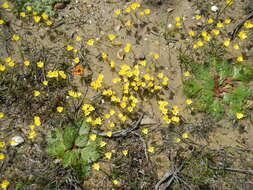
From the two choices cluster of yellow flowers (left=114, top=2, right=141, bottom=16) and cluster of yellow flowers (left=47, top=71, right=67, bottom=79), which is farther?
cluster of yellow flowers (left=114, top=2, right=141, bottom=16)

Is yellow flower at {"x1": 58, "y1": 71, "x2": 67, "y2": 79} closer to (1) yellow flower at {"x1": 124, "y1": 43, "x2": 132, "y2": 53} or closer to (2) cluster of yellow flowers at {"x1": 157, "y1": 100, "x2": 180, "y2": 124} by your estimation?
(1) yellow flower at {"x1": 124, "y1": 43, "x2": 132, "y2": 53}

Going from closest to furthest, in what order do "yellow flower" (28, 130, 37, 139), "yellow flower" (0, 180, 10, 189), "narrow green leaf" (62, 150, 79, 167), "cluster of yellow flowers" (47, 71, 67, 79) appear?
"yellow flower" (0, 180, 10, 189)
"narrow green leaf" (62, 150, 79, 167)
"yellow flower" (28, 130, 37, 139)
"cluster of yellow flowers" (47, 71, 67, 79)

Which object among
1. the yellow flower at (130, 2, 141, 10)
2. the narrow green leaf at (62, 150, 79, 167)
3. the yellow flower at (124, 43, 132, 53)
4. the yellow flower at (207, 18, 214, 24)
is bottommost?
the narrow green leaf at (62, 150, 79, 167)

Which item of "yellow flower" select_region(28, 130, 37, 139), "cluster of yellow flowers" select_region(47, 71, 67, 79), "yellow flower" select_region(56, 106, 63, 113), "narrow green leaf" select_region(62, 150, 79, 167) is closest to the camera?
"narrow green leaf" select_region(62, 150, 79, 167)

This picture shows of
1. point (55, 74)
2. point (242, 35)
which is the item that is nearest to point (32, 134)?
point (55, 74)

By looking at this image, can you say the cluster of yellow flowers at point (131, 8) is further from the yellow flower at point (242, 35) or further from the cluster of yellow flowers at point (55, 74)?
the yellow flower at point (242, 35)

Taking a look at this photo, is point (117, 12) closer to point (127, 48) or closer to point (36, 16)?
point (127, 48)

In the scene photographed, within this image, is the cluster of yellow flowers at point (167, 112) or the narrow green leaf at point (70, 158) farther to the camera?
the cluster of yellow flowers at point (167, 112)

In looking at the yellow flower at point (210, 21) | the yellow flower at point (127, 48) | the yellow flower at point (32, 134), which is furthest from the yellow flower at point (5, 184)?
the yellow flower at point (210, 21)

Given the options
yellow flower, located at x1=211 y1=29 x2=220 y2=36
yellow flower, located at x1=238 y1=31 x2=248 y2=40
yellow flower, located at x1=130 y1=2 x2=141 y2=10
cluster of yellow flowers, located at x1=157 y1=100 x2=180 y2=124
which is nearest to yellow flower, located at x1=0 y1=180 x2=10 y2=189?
cluster of yellow flowers, located at x1=157 y1=100 x2=180 y2=124

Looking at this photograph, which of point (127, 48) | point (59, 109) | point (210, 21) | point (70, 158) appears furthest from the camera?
point (210, 21)

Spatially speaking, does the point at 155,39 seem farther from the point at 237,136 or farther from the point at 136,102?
the point at 237,136
